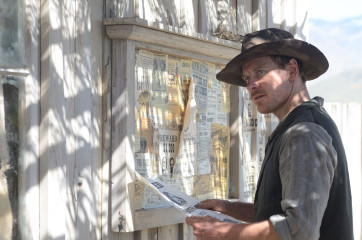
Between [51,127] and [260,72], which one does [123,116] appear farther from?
[260,72]

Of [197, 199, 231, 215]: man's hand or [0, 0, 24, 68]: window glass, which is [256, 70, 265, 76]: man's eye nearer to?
[197, 199, 231, 215]: man's hand

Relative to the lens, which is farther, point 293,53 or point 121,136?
point 121,136

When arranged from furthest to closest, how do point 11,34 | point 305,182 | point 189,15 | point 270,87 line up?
1. point 189,15
2. point 11,34
3. point 270,87
4. point 305,182

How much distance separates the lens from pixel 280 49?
135 inches

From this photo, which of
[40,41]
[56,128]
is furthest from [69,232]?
[40,41]

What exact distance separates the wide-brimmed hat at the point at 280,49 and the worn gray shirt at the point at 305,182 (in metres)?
0.55

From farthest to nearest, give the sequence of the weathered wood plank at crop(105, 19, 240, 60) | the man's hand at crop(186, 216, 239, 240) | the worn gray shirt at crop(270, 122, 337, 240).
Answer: the weathered wood plank at crop(105, 19, 240, 60)
the man's hand at crop(186, 216, 239, 240)
the worn gray shirt at crop(270, 122, 337, 240)

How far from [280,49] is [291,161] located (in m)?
0.67

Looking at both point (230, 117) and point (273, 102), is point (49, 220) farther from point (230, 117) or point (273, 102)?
point (230, 117)

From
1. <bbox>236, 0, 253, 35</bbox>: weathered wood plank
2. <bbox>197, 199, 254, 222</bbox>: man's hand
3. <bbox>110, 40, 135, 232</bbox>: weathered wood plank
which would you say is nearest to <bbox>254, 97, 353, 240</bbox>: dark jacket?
<bbox>197, 199, 254, 222</bbox>: man's hand

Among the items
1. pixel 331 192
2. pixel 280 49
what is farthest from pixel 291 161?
pixel 280 49

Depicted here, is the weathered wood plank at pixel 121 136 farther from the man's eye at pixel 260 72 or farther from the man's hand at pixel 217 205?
the man's eye at pixel 260 72

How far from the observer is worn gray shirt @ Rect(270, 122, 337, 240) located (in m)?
2.88

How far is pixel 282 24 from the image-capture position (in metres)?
6.59
